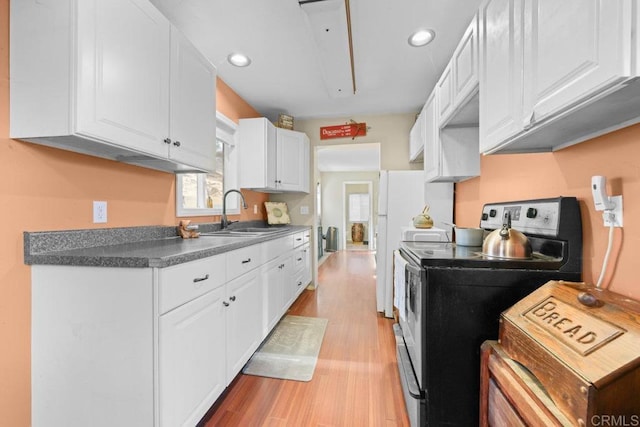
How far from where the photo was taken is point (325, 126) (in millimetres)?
3746

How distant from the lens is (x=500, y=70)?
3.59 ft

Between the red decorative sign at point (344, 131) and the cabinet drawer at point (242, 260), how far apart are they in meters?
2.26

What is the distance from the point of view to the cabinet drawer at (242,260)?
5.12ft

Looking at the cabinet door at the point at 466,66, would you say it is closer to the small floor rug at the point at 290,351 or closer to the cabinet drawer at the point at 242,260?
the cabinet drawer at the point at 242,260

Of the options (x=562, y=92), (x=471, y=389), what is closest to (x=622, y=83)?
(x=562, y=92)

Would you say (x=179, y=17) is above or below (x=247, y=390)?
above

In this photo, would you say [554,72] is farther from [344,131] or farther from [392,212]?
[344,131]

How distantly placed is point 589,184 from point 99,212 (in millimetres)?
2299

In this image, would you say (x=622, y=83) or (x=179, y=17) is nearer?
(x=622, y=83)

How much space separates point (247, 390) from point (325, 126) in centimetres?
320

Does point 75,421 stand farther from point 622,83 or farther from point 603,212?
point 603,212

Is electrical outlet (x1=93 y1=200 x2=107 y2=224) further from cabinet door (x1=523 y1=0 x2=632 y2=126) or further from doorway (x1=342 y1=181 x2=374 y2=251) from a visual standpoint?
doorway (x1=342 y1=181 x2=374 y2=251)

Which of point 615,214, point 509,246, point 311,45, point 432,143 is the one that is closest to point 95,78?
point 311,45

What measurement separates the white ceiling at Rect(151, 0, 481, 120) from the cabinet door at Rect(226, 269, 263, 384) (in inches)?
70.2
